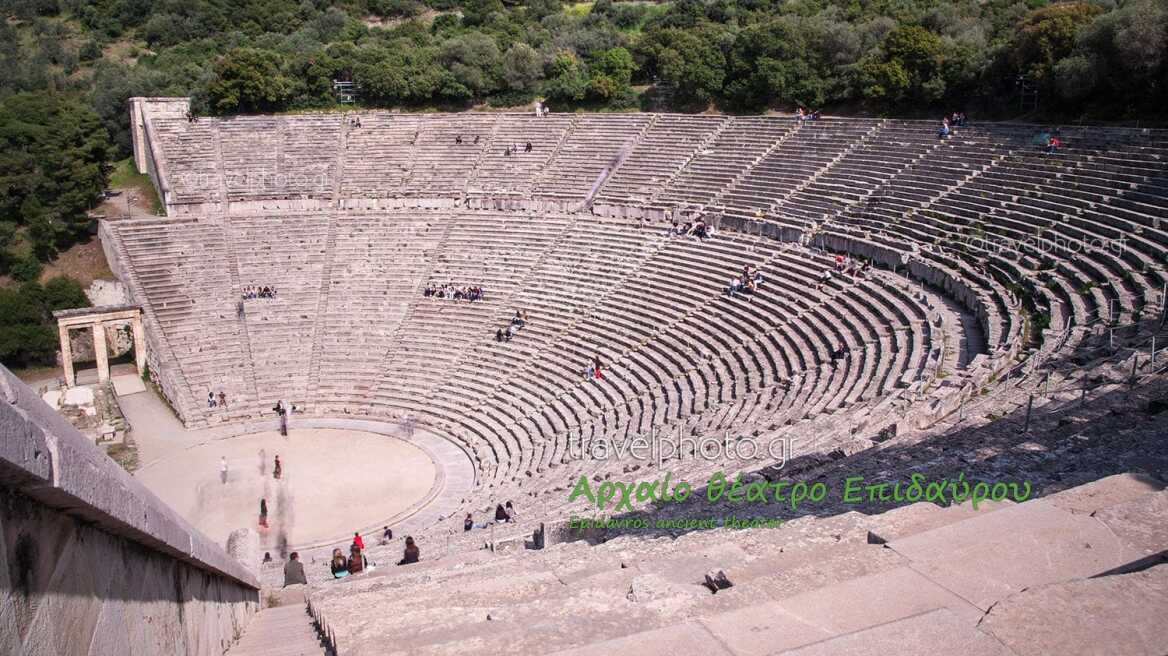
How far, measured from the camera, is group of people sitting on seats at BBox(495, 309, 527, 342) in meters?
25.2

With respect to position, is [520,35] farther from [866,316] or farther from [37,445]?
[37,445]

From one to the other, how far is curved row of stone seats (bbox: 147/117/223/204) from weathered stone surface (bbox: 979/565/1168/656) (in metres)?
32.4

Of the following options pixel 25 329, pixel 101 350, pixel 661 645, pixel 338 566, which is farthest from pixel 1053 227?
pixel 25 329

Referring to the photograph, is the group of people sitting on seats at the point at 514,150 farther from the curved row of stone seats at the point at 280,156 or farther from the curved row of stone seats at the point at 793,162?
the curved row of stone seats at the point at 793,162

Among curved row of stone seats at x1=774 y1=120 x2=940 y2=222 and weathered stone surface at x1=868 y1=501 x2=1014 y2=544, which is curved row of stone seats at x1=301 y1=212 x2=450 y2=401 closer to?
curved row of stone seats at x1=774 y1=120 x2=940 y2=222

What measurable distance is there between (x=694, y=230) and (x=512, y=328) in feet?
21.5

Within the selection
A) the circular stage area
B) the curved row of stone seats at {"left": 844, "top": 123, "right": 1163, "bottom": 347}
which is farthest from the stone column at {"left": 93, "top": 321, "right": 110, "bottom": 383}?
the curved row of stone seats at {"left": 844, "top": 123, "right": 1163, "bottom": 347}

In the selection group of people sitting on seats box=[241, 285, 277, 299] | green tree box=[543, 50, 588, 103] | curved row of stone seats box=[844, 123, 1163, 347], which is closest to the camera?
curved row of stone seats box=[844, 123, 1163, 347]

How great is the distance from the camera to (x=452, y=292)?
27578mm

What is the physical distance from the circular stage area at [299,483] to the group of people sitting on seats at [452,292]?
19.9 feet

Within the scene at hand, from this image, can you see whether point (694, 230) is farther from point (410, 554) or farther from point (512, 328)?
point (410, 554)

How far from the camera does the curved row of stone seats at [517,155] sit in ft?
107

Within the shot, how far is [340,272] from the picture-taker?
29109 millimetres

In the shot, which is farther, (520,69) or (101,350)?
(520,69)
